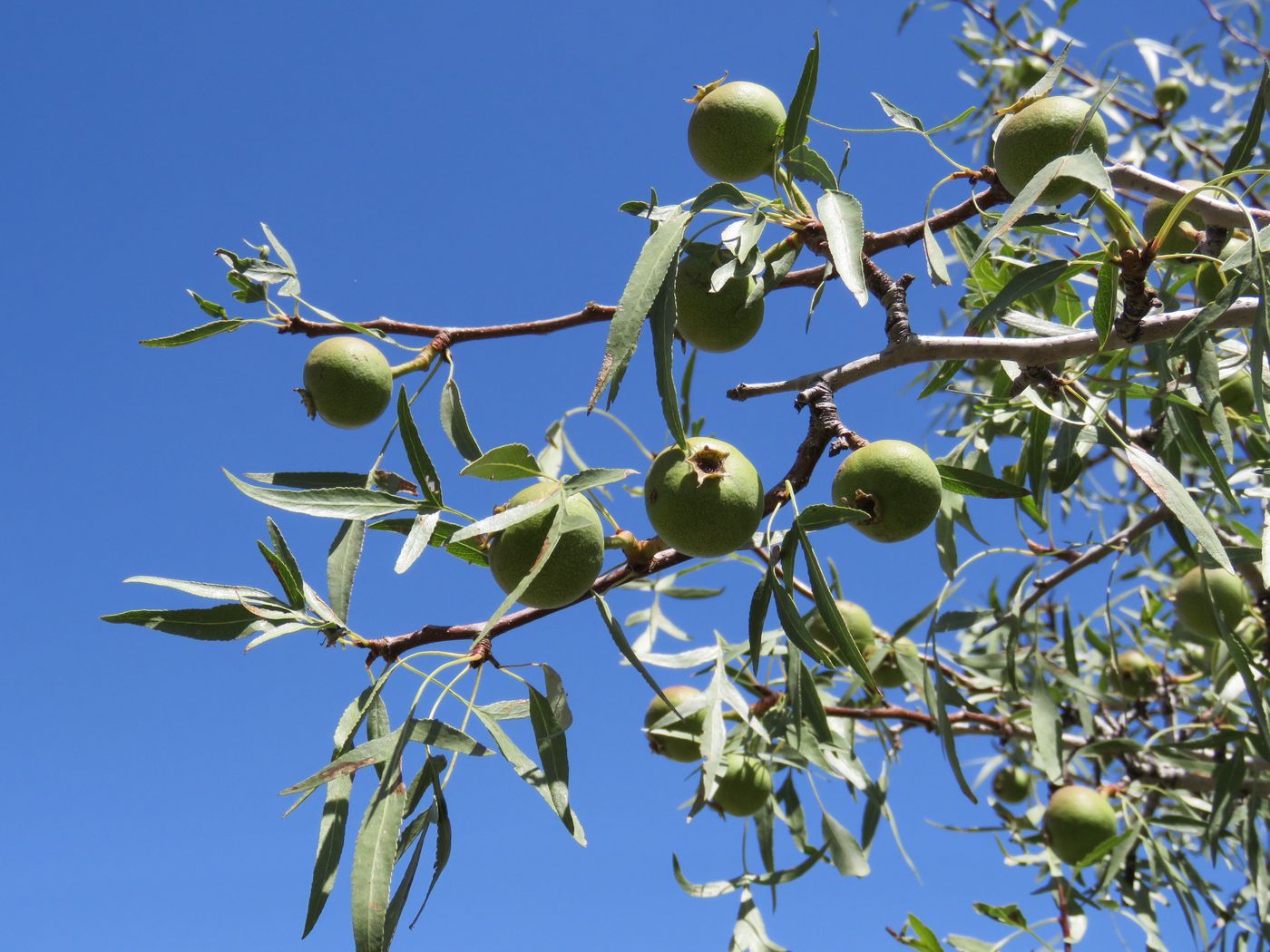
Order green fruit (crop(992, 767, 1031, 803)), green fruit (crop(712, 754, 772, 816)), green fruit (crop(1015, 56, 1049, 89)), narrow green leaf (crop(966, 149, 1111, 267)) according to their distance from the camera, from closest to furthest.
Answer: narrow green leaf (crop(966, 149, 1111, 267)) → green fruit (crop(712, 754, 772, 816)) → green fruit (crop(992, 767, 1031, 803)) → green fruit (crop(1015, 56, 1049, 89))

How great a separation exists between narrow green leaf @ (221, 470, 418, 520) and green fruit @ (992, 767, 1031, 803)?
3.46 metres

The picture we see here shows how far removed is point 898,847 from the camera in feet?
10.1

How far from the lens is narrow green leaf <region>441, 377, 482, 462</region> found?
213 cm

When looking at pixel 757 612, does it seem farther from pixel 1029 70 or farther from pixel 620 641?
pixel 1029 70

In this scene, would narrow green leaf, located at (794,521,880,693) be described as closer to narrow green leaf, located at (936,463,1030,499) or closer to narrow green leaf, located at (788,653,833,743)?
narrow green leaf, located at (936,463,1030,499)

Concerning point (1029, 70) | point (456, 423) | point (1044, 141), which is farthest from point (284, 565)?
point (1029, 70)

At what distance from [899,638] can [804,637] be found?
5.30 ft

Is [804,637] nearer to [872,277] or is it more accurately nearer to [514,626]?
[514,626]

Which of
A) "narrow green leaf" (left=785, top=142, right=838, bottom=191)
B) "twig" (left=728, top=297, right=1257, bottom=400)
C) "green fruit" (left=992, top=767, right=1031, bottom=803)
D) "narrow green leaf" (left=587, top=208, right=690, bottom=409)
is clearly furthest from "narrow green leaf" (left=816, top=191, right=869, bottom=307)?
"green fruit" (left=992, top=767, right=1031, bottom=803)

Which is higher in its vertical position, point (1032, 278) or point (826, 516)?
point (1032, 278)

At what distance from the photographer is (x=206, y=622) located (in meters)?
1.90

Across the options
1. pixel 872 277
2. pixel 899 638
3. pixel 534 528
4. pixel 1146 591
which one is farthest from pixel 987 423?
pixel 534 528

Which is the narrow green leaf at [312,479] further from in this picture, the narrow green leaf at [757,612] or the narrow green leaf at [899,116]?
the narrow green leaf at [899,116]

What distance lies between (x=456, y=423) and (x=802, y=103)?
95cm
